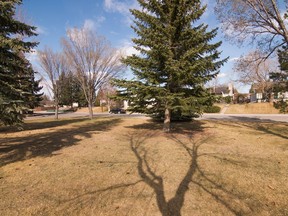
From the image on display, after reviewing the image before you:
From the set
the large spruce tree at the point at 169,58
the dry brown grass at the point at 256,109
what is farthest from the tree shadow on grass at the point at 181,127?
the dry brown grass at the point at 256,109

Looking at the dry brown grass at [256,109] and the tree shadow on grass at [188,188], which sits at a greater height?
the dry brown grass at [256,109]

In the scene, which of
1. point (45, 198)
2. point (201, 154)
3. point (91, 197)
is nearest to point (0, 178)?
point (45, 198)

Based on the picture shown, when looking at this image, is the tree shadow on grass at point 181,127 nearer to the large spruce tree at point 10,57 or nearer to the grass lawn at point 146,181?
the grass lawn at point 146,181

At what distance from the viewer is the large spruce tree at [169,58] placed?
10678 mm

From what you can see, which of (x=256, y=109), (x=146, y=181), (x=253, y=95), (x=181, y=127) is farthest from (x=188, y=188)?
(x=253, y=95)

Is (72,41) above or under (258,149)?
above

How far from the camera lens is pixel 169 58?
10523mm

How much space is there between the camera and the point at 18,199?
13.7ft

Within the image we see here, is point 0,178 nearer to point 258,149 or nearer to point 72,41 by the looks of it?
point 258,149

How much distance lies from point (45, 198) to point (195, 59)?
10.2m

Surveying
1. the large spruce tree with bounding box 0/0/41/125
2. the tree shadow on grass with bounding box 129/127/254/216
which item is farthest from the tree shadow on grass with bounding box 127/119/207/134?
the large spruce tree with bounding box 0/0/41/125

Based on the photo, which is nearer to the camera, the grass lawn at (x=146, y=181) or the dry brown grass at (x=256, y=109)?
the grass lawn at (x=146, y=181)

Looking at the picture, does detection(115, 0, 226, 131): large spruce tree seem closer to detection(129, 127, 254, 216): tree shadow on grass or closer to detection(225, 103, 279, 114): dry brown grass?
detection(129, 127, 254, 216): tree shadow on grass

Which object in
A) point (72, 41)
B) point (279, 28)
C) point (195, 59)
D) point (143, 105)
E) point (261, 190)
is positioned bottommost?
point (261, 190)
